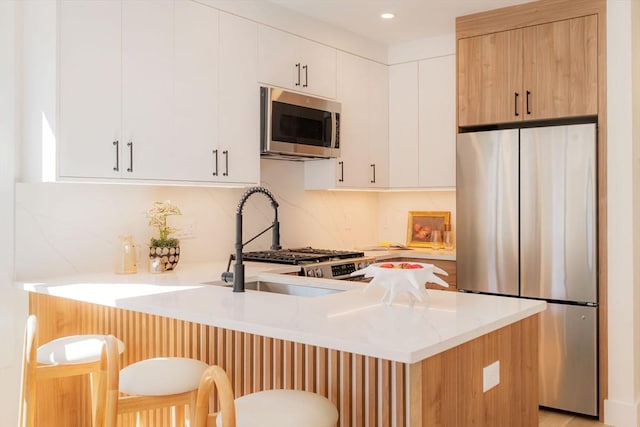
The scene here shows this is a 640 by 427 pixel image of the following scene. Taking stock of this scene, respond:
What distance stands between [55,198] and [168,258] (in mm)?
647

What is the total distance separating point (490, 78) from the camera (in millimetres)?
3920

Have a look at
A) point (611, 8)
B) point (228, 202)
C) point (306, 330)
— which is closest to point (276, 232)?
point (306, 330)

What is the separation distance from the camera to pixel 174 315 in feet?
6.47

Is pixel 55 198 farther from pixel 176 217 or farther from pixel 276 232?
pixel 276 232

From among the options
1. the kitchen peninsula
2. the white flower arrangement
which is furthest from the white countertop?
the white flower arrangement

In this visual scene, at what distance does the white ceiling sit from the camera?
3.78 meters

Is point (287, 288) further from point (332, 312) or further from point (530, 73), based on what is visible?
point (530, 73)

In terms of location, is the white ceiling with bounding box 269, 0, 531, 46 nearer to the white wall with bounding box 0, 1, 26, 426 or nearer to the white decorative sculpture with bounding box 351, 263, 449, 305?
the white wall with bounding box 0, 1, 26, 426

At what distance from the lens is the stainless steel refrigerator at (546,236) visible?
3486 millimetres

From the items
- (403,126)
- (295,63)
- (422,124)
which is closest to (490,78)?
(422,124)

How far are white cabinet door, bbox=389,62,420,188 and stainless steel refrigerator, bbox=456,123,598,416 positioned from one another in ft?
2.40

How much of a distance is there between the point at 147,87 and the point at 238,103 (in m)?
0.63

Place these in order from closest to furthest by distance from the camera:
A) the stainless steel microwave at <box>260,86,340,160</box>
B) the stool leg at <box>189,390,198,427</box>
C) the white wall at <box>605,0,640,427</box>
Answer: the stool leg at <box>189,390,198,427</box>, the white wall at <box>605,0,640,427</box>, the stainless steel microwave at <box>260,86,340,160</box>

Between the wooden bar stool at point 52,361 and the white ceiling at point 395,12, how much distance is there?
241 cm
